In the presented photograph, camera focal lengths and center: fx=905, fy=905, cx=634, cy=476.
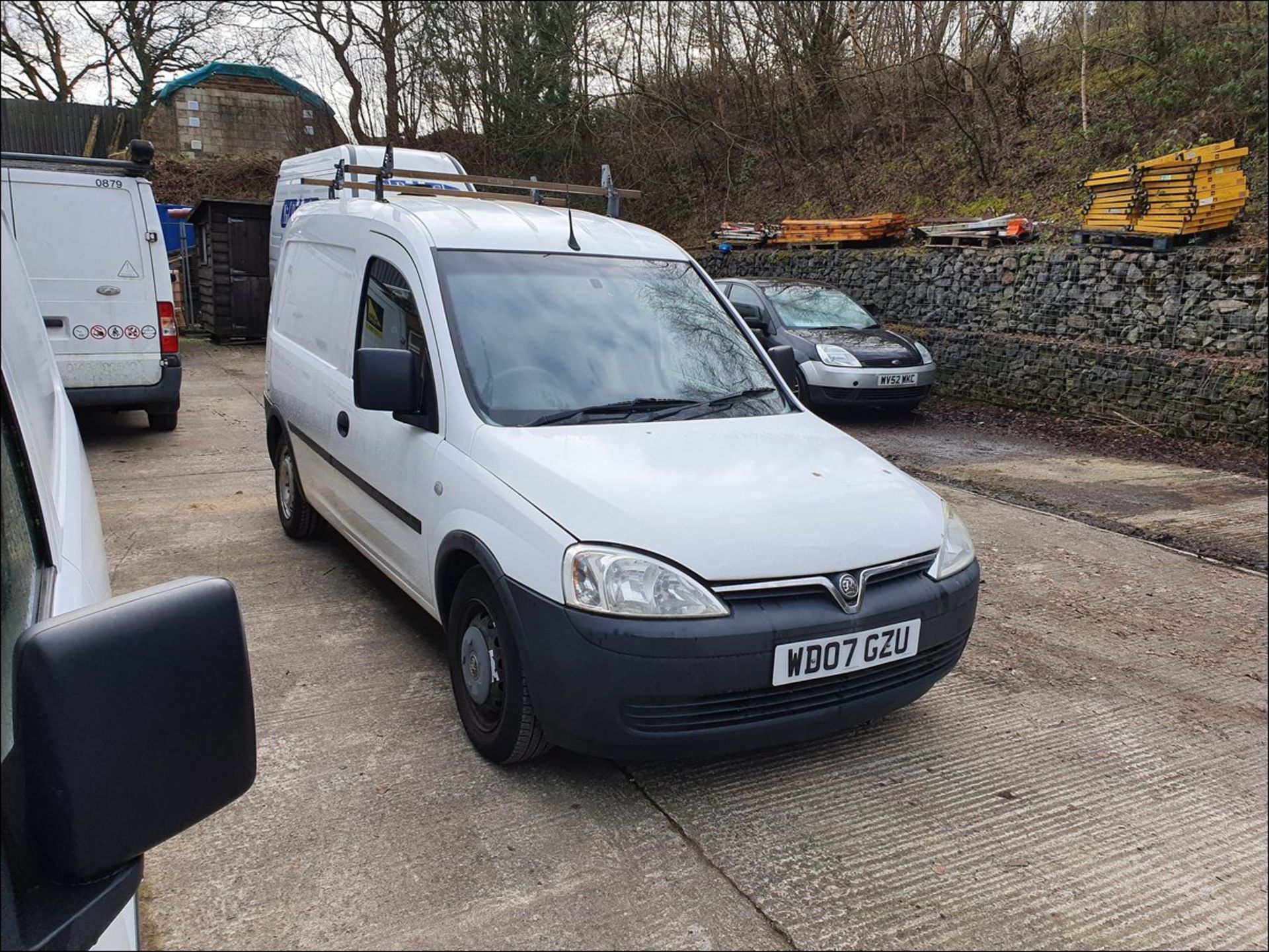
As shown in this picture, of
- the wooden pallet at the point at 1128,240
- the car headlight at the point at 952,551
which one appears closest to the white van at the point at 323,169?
the wooden pallet at the point at 1128,240

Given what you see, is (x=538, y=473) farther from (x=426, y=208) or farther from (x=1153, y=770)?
(x=1153, y=770)

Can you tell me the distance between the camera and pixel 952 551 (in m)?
3.05

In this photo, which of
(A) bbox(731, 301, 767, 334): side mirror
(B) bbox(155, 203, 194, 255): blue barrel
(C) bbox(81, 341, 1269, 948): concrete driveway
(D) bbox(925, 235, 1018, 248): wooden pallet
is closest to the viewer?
(C) bbox(81, 341, 1269, 948): concrete driveway

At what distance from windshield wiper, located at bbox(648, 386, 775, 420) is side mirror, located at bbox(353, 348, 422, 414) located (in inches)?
35.6

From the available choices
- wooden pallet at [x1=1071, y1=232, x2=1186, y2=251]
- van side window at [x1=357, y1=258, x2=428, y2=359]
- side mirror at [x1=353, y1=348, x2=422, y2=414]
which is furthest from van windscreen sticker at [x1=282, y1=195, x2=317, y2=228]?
side mirror at [x1=353, y1=348, x2=422, y2=414]

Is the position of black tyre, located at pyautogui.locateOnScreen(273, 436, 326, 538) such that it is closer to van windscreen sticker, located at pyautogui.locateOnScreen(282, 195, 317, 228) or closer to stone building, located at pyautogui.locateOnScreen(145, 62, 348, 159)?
van windscreen sticker, located at pyautogui.locateOnScreen(282, 195, 317, 228)

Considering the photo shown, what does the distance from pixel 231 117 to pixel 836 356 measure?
69.3 ft

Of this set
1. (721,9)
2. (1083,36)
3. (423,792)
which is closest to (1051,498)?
(423,792)

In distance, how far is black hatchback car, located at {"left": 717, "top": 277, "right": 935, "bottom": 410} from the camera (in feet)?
32.8

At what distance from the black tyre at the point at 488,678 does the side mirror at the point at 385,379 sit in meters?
0.74

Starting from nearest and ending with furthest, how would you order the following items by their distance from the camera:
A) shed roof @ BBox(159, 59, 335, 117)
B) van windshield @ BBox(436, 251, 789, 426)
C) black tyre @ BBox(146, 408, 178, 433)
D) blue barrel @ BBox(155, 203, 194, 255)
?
1. van windshield @ BBox(436, 251, 789, 426)
2. black tyre @ BBox(146, 408, 178, 433)
3. blue barrel @ BBox(155, 203, 194, 255)
4. shed roof @ BBox(159, 59, 335, 117)

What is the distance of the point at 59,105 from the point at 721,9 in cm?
1464

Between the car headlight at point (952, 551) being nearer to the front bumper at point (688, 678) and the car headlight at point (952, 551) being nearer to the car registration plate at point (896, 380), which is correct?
the front bumper at point (688, 678)

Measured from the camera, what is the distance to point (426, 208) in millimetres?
4043
